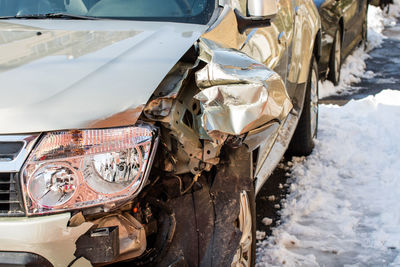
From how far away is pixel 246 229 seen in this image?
278 centimetres

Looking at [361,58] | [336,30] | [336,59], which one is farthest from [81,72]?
[361,58]

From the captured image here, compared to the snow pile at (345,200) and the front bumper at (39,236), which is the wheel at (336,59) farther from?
the front bumper at (39,236)

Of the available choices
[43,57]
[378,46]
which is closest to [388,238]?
[43,57]

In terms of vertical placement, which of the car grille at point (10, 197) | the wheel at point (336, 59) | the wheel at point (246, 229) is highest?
the car grille at point (10, 197)

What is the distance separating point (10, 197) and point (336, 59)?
21.2 ft

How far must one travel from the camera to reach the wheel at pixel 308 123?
16.7 feet

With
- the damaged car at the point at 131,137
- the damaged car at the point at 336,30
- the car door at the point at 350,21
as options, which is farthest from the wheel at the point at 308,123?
the car door at the point at 350,21

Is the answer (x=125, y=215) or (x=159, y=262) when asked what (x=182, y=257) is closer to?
(x=159, y=262)

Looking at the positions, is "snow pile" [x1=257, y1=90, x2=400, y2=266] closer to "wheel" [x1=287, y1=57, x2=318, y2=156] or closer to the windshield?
"wheel" [x1=287, y1=57, x2=318, y2=156]


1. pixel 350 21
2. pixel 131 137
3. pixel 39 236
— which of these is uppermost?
→ pixel 131 137

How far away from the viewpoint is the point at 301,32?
4.61 metres

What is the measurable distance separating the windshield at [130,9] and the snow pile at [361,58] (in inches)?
194

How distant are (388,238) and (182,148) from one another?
2.05m

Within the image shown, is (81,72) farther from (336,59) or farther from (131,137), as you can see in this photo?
(336,59)
